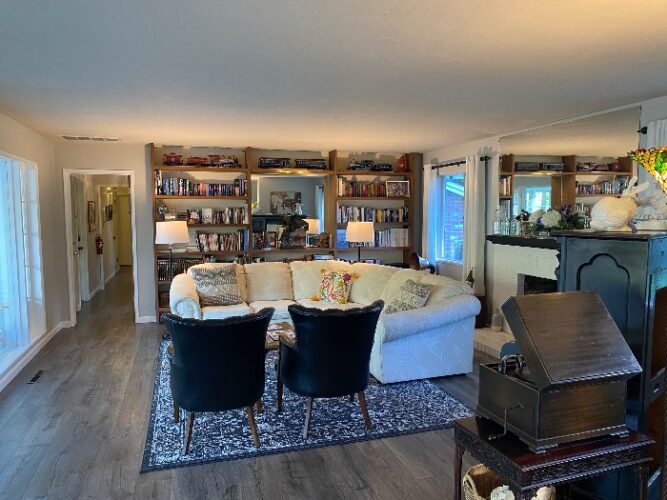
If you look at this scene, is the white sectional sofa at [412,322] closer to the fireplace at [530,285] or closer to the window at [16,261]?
the fireplace at [530,285]

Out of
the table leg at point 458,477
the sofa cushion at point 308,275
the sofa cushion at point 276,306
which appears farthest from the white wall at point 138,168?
the table leg at point 458,477

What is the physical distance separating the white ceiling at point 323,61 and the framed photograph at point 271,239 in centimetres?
229

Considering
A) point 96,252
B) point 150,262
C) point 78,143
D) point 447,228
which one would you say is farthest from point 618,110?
point 96,252

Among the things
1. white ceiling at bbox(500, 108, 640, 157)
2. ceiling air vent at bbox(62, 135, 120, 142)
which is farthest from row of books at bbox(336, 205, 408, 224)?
ceiling air vent at bbox(62, 135, 120, 142)

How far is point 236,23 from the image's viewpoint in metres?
2.37

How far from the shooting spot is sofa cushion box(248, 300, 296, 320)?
539cm

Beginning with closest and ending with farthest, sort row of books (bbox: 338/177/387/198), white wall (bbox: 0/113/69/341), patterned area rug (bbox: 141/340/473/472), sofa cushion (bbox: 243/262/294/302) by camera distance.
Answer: patterned area rug (bbox: 141/340/473/472), white wall (bbox: 0/113/69/341), sofa cushion (bbox: 243/262/294/302), row of books (bbox: 338/177/387/198)

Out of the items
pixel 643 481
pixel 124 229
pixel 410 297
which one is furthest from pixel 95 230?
pixel 643 481

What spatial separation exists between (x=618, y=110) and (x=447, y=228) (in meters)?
3.02

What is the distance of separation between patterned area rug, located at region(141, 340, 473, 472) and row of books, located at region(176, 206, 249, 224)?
3.00 meters

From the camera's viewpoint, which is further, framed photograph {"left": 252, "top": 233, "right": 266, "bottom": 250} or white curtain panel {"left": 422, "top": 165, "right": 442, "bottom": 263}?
white curtain panel {"left": 422, "top": 165, "right": 442, "bottom": 263}

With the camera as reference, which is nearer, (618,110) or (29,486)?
(29,486)

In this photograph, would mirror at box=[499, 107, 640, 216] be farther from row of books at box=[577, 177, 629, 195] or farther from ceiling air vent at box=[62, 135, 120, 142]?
ceiling air vent at box=[62, 135, 120, 142]

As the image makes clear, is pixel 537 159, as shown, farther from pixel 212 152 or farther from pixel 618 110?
pixel 212 152
